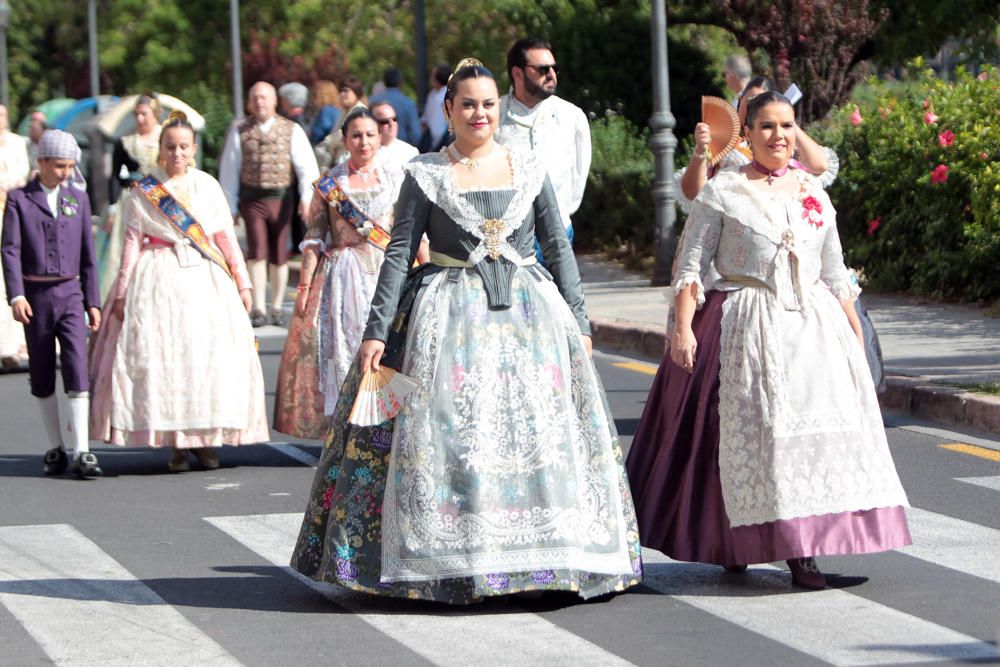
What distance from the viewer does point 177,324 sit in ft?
33.9

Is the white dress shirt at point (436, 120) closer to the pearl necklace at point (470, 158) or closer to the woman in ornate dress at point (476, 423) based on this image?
the pearl necklace at point (470, 158)

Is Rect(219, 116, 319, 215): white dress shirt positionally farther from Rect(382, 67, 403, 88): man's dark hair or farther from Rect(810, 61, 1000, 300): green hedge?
Rect(810, 61, 1000, 300): green hedge

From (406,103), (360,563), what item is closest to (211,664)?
(360,563)

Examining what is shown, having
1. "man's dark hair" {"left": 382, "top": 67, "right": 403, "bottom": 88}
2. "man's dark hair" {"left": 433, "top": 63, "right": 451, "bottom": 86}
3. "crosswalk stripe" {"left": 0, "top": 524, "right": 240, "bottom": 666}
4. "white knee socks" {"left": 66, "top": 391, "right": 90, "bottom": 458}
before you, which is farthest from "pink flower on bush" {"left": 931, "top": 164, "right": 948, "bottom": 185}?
"crosswalk stripe" {"left": 0, "top": 524, "right": 240, "bottom": 666}

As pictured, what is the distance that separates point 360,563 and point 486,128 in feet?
4.94

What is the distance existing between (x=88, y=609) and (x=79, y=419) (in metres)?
3.25

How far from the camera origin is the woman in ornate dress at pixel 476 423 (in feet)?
21.9

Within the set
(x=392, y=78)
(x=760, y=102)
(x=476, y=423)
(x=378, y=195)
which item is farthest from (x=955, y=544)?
(x=392, y=78)

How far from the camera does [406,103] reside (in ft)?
65.0

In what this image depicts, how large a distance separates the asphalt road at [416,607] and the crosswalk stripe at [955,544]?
1 cm

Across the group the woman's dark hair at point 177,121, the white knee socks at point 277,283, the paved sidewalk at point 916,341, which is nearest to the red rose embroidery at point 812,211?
the paved sidewalk at point 916,341

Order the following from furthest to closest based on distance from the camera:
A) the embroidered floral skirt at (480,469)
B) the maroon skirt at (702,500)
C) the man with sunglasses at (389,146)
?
the man with sunglasses at (389,146) → the maroon skirt at (702,500) → the embroidered floral skirt at (480,469)

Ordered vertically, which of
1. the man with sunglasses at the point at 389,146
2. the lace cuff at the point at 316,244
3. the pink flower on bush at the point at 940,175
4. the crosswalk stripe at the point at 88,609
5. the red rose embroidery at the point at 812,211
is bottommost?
the crosswalk stripe at the point at 88,609

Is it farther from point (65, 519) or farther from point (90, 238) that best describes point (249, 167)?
point (65, 519)
